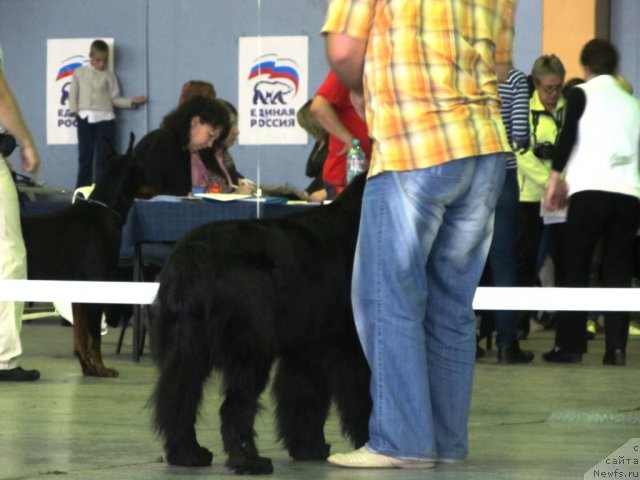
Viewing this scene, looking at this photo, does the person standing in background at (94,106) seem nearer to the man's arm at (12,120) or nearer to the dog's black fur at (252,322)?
the man's arm at (12,120)

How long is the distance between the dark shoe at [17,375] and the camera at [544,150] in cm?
368

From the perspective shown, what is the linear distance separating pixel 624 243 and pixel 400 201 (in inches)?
166

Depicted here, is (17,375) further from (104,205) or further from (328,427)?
(328,427)

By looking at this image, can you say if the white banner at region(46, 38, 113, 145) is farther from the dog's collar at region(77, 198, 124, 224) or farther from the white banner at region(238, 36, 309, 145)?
the dog's collar at region(77, 198, 124, 224)

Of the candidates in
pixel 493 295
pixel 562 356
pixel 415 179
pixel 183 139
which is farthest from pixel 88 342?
pixel 415 179

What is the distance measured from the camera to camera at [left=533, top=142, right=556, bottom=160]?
939cm

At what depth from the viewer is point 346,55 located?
430 cm

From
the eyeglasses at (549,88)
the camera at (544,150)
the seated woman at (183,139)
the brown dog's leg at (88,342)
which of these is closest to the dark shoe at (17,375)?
the brown dog's leg at (88,342)

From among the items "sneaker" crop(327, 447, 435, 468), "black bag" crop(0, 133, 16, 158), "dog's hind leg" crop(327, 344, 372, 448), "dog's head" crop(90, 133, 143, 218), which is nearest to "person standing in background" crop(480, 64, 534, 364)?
"dog's head" crop(90, 133, 143, 218)

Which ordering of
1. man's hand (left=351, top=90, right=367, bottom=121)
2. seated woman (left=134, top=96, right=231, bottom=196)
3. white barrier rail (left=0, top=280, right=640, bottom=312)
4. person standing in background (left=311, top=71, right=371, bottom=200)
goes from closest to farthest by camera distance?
man's hand (left=351, top=90, right=367, bottom=121), white barrier rail (left=0, top=280, right=640, bottom=312), person standing in background (left=311, top=71, right=371, bottom=200), seated woman (left=134, top=96, right=231, bottom=196)

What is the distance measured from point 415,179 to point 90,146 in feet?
16.7

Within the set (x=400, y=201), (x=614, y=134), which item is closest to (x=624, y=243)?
(x=614, y=134)

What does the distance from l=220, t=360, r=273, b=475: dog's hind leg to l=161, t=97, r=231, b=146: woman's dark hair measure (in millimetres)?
4703

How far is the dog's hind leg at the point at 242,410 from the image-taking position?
4.30 metres
